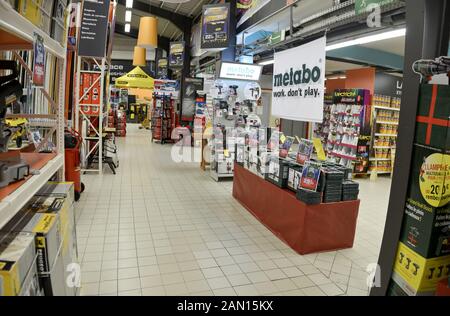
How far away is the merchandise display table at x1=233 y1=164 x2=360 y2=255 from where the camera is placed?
3.70m

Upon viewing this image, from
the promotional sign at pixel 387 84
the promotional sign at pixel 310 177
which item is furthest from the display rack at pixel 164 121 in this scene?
the promotional sign at pixel 310 177

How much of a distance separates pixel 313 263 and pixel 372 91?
7916 mm

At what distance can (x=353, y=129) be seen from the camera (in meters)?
8.96

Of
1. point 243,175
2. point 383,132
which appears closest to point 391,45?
point 383,132

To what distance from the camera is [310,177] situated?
11.9 feet

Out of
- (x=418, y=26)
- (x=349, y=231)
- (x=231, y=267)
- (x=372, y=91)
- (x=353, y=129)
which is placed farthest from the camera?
(x=372, y=91)

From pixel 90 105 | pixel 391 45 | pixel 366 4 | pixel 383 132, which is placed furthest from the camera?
pixel 383 132

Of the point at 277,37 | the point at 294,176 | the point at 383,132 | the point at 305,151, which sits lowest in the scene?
the point at 294,176

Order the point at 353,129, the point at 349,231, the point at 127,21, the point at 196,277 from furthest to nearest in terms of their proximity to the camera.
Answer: the point at 127,21
the point at 353,129
the point at 349,231
the point at 196,277

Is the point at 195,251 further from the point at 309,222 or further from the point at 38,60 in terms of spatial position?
Answer: the point at 38,60

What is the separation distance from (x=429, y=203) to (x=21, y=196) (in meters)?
2.16

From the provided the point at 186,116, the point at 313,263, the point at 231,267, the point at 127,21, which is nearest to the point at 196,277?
the point at 231,267

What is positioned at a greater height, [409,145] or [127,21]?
[127,21]

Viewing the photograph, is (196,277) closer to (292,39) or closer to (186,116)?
(292,39)
